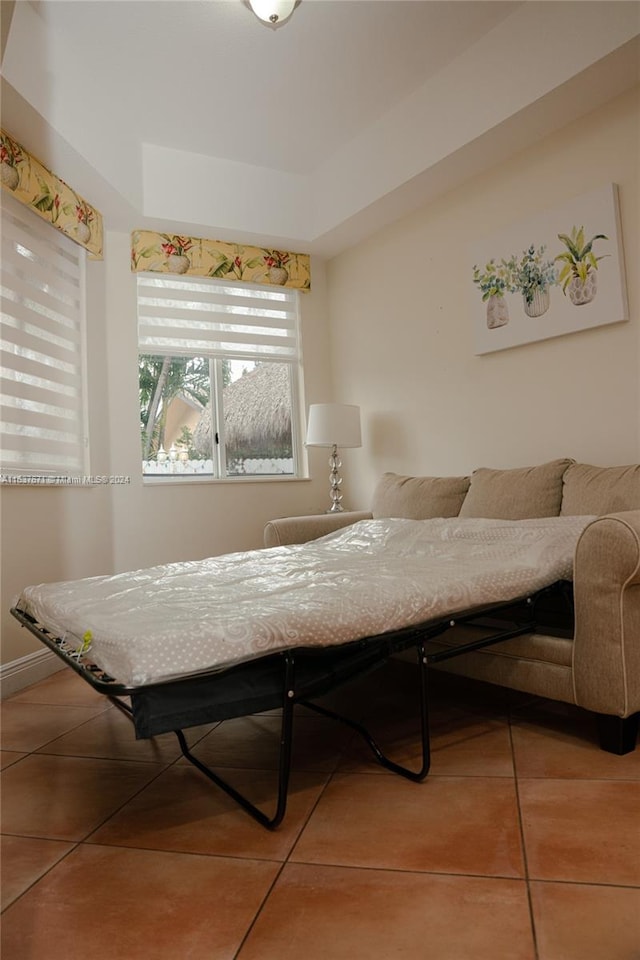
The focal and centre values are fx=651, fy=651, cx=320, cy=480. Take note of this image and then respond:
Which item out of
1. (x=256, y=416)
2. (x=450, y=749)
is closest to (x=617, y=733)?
(x=450, y=749)

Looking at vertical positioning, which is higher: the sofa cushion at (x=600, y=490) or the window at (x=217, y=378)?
the window at (x=217, y=378)

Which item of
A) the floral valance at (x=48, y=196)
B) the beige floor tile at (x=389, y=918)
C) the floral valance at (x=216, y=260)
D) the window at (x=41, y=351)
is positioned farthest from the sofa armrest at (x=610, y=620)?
the floral valance at (x=216, y=260)

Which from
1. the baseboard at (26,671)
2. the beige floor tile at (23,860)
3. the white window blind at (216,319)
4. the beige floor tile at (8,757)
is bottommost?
the beige floor tile at (8,757)

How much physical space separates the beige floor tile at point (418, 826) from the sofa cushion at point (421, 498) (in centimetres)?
160

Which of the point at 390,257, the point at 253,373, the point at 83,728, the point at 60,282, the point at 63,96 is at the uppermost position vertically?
the point at 63,96

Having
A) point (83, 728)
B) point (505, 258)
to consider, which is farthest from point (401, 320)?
point (83, 728)

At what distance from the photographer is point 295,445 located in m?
4.61

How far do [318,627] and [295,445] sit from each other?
10.4ft

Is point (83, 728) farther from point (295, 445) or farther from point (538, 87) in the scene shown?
point (538, 87)

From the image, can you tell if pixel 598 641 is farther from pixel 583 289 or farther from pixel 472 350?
pixel 472 350

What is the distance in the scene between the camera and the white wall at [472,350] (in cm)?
282

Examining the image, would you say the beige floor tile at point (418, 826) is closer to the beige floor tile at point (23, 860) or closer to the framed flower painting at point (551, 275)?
the beige floor tile at point (23, 860)

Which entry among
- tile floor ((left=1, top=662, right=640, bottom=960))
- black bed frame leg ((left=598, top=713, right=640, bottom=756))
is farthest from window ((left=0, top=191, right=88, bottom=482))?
black bed frame leg ((left=598, top=713, right=640, bottom=756))

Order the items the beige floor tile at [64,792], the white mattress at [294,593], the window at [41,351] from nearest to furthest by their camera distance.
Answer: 1. the white mattress at [294,593]
2. the beige floor tile at [64,792]
3. the window at [41,351]
